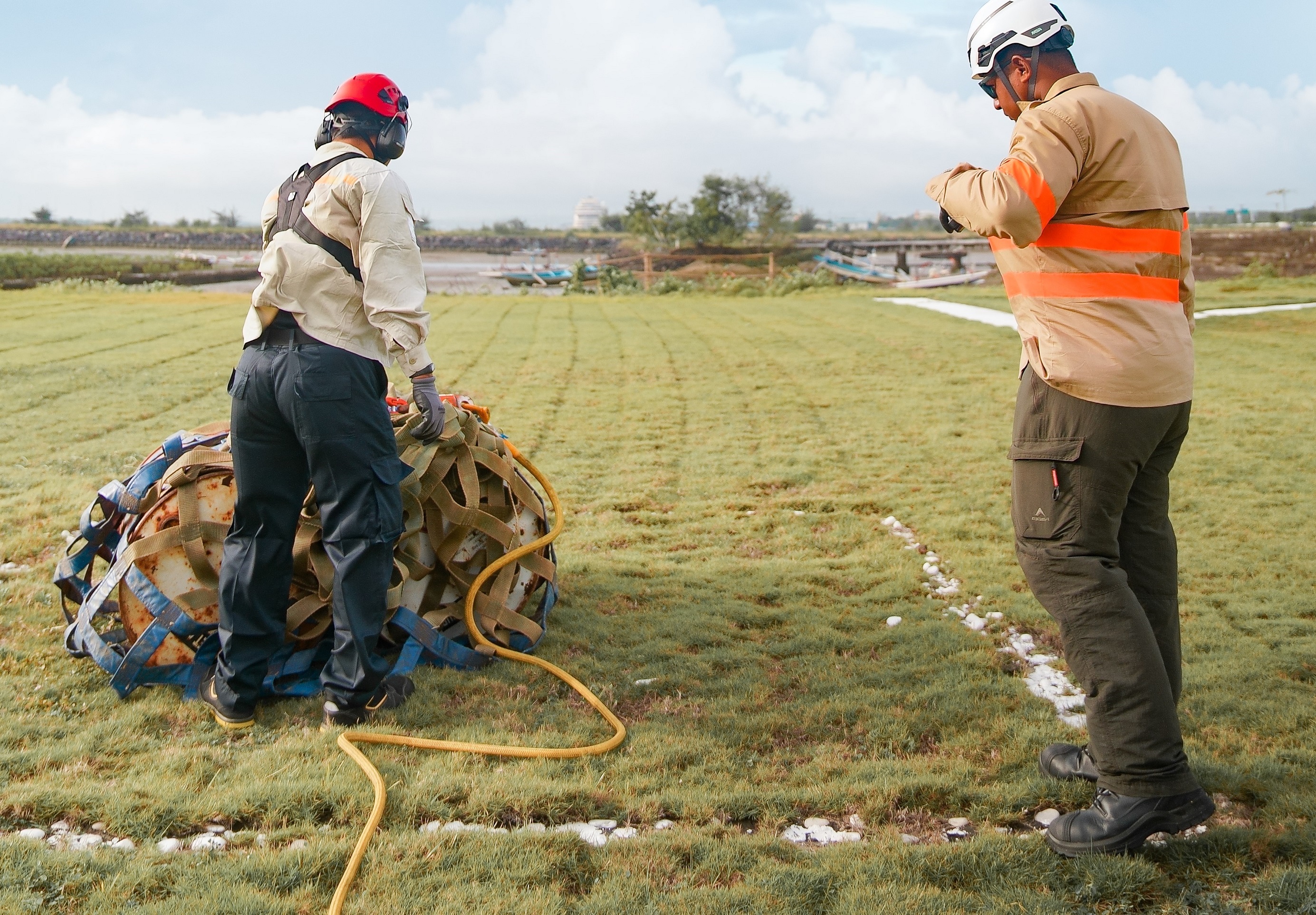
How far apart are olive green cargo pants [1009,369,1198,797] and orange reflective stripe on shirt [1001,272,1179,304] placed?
261 mm

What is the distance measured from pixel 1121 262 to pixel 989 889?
1.75 metres

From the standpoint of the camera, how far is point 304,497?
381cm

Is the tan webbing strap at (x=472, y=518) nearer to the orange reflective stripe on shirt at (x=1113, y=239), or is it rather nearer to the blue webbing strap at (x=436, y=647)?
the blue webbing strap at (x=436, y=647)

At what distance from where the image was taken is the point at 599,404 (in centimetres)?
1172

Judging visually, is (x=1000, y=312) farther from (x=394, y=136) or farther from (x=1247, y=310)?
(x=394, y=136)

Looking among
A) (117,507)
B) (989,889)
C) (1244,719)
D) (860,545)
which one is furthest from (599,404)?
(989,889)

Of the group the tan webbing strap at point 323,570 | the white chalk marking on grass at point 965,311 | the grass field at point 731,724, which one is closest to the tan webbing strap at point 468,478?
the tan webbing strap at point 323,570

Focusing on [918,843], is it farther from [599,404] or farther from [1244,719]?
[599,404]

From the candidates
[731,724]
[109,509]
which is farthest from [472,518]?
[109,509]

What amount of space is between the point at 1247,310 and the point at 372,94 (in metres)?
20.7

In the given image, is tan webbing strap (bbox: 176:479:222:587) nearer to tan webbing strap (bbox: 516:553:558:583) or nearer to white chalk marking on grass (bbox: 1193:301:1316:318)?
tan webbing strap (bbox: 516:553:558:583)

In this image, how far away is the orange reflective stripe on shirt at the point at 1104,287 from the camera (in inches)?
109

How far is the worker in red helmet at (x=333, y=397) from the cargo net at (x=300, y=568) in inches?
9.4

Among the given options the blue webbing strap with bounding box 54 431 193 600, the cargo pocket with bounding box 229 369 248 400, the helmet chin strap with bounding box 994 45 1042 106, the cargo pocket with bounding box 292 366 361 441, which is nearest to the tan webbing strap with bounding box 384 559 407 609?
the cargo pocket with bounding box 292 366 361 441
